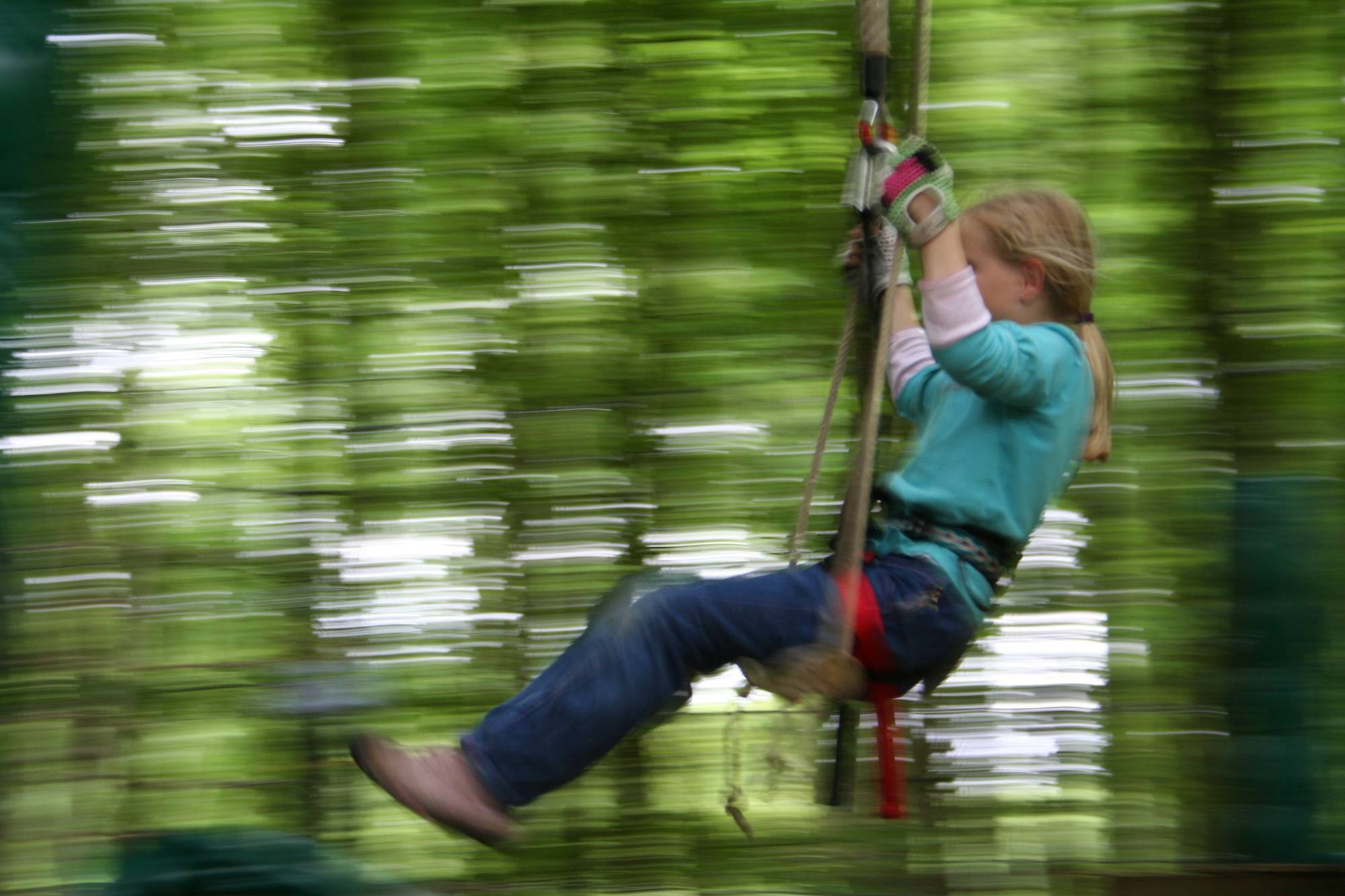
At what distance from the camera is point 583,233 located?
3.08 metres

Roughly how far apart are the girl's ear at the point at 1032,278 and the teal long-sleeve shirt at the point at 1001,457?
6cm

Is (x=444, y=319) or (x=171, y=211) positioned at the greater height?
(x=171, y=211)

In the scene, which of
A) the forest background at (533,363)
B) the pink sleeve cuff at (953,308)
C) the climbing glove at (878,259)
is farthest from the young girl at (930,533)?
the forest background at (533,363)

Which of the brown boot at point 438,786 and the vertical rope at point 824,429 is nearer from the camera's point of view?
the brown boot at point 438,786

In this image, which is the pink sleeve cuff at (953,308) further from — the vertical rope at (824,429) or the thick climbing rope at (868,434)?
the vertical rope at (824,429)

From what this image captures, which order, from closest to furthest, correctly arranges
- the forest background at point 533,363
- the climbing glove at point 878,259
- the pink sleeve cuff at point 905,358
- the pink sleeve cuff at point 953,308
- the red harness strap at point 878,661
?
the pink sleeve cuff at point 953,308 < the red harness strap at point 878,661 < the climbing glove at point 878,259 < the pink sleeve cuff at point 905,358 < the forest background at point 533,363

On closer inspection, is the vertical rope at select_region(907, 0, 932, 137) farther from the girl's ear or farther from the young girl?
the girl's ear

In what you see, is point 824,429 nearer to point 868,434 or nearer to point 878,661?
point 868,434

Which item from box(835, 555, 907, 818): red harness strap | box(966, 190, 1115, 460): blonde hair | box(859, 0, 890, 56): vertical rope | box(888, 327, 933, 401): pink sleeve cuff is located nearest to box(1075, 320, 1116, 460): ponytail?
box(966, 190, 1115, 460): blonde hair

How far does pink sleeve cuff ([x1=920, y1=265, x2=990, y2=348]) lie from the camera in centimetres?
179

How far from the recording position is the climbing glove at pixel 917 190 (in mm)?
1829

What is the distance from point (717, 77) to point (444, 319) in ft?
2.78

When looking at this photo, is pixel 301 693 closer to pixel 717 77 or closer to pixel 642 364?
pixel 642 364

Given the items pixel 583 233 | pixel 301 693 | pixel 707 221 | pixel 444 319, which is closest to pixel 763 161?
pixel 707 221
